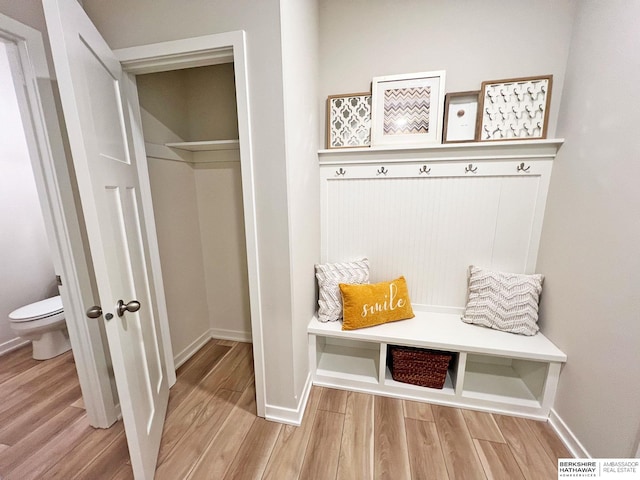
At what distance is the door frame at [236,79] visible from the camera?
1.17 m

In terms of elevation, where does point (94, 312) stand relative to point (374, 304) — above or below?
above

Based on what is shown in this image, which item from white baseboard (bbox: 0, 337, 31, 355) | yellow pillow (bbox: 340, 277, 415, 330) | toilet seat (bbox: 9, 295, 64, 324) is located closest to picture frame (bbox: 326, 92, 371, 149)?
yellow pillow (bbox: 340, 277, 415, 330)

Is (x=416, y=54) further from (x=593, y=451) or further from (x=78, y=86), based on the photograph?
(x=593, y=451)

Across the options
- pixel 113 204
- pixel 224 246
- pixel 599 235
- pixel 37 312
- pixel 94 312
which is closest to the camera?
pixel 94 312

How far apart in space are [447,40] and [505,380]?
2.27 meters

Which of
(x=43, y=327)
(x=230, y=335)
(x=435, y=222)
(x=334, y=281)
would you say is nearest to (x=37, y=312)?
(x=43, y=327)

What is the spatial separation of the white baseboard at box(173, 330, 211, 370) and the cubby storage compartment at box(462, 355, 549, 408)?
2.07m

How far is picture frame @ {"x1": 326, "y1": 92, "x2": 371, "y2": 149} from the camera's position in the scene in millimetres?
1771

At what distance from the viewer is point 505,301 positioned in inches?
64.0

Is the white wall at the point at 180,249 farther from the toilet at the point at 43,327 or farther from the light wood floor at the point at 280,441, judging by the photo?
the toilet at the point at 43,327

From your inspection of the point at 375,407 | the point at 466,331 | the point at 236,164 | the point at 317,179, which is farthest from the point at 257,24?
the point at 375,407

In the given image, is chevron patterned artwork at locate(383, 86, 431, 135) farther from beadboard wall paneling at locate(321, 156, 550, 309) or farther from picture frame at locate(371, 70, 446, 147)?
beadboard wall paneling at locate(321, 156, 550, 309)

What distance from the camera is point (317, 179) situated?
184 centimetres

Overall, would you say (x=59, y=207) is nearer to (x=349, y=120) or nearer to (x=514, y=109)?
(x=349, y=120)
